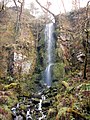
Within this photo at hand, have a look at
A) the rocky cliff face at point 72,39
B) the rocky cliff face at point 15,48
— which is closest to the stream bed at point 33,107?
the rocky cliff face at point 15,48

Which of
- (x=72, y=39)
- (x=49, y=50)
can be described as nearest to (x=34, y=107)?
(x=49, y=50)

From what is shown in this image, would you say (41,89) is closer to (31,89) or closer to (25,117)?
(31,89)

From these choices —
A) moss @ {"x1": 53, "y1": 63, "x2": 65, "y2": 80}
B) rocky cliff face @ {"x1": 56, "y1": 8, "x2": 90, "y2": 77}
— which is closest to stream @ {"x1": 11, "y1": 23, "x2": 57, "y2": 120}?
moss @ {"x1": 53, "y1": 63, "x2": 65, "y2": 80}

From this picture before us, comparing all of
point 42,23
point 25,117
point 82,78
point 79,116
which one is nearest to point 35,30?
point 42,23

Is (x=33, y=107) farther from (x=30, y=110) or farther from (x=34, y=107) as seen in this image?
(x=30, y=110)

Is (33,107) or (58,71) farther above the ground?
(58,71)

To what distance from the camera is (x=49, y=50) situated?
22.3m

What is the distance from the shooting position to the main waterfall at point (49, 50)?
66.7 feet

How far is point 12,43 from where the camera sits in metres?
21.1

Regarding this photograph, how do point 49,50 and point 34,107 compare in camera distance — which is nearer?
point 34,107

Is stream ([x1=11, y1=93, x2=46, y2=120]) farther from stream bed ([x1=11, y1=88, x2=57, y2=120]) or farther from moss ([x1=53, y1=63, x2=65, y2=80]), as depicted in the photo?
moss ([x1=53, y1=63, x2=65, y2=80])

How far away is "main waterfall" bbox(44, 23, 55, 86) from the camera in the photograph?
66.7 feet

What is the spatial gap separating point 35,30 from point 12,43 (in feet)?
14.1

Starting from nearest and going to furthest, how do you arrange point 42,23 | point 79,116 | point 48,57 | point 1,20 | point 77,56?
point 79,116 < point 77,56 < point 48,57 < point 1,20 < point 42,23
